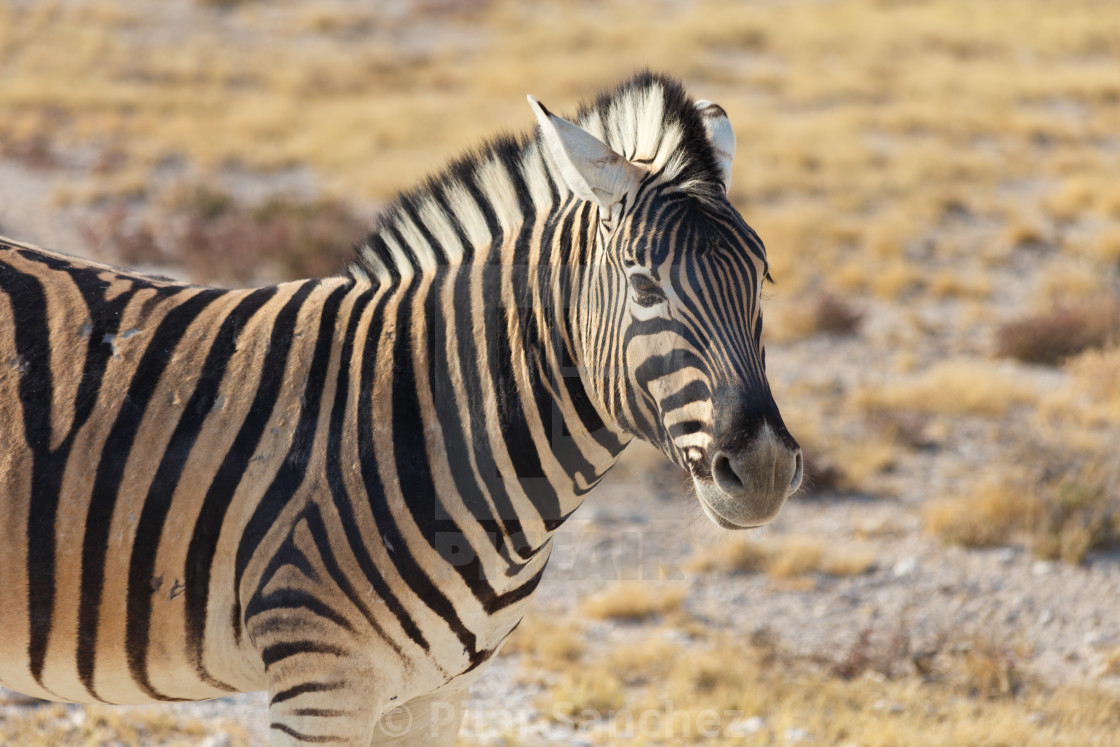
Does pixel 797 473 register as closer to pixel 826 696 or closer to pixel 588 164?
pixel 588 164

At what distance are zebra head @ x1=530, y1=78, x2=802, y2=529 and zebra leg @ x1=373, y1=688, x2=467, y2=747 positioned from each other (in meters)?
1.20

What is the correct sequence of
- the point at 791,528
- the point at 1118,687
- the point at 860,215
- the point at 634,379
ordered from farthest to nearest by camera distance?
1. the point at 860,215
2. the point at 791,528
3. the point at 1118,687
4. the point at 634,379

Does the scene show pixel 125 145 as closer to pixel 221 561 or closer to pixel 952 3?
pixel 221 561

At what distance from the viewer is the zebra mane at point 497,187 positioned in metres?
2.57

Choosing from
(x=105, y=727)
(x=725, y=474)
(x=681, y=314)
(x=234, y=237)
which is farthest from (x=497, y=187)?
(x=234, y=237)

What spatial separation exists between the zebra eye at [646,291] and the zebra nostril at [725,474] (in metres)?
0.42

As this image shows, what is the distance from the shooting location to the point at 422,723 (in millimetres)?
3014

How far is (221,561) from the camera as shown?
8.32 feet

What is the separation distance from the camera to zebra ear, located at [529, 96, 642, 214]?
236cm

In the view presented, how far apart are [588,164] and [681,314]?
1.52ft

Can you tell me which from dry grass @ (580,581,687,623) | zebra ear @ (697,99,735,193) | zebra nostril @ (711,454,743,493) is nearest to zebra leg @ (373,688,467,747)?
zebra nostril @ (711,454,743,493)

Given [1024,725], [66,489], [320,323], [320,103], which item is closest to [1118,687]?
[1024,725]

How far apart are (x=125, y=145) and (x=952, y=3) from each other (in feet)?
70.7

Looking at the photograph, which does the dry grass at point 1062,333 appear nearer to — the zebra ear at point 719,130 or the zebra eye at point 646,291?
the zebra ear at point 719,130
